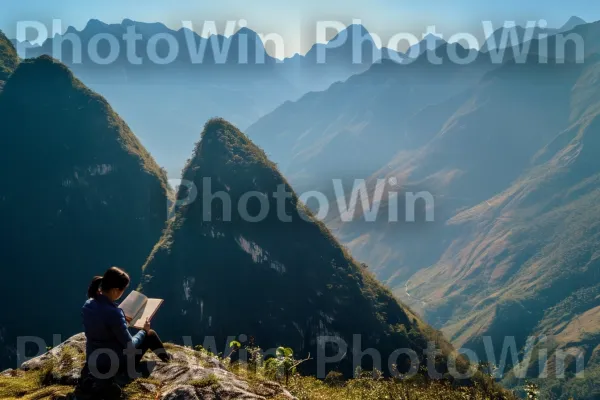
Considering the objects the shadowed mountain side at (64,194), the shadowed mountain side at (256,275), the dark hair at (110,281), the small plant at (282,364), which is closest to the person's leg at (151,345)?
the dark hair at (110,281)

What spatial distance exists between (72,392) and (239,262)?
10127 centimetres

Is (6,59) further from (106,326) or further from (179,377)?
(106,326)

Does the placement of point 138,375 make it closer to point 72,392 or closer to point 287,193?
point 72,392

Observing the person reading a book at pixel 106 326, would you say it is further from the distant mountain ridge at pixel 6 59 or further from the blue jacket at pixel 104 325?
the distant mountain ridge at pixel 6 59

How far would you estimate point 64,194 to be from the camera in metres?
126

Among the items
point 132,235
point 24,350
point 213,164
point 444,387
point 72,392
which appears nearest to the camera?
point 72,392

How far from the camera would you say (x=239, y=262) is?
110 meters

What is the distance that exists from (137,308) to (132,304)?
6.4 inches

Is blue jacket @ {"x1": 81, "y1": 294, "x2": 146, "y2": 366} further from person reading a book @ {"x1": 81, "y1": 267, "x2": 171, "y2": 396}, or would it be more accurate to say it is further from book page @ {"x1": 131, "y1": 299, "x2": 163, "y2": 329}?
book page @ {"x1": 131, "y1": 299, "x2": 163, "y2": 329}

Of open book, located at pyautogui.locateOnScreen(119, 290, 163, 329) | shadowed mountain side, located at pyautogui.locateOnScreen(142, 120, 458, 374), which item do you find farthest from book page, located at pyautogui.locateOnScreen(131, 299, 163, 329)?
shadowed mountain side, located at pyautogui.locateOnScreen(142, 120, 458, 374)

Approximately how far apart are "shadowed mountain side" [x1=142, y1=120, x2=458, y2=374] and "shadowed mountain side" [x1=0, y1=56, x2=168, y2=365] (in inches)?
877

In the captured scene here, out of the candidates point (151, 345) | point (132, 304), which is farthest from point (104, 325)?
point (151, 345)

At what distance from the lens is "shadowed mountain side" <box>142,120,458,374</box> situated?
104 meters

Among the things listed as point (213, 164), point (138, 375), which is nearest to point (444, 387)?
point (138, 375)
